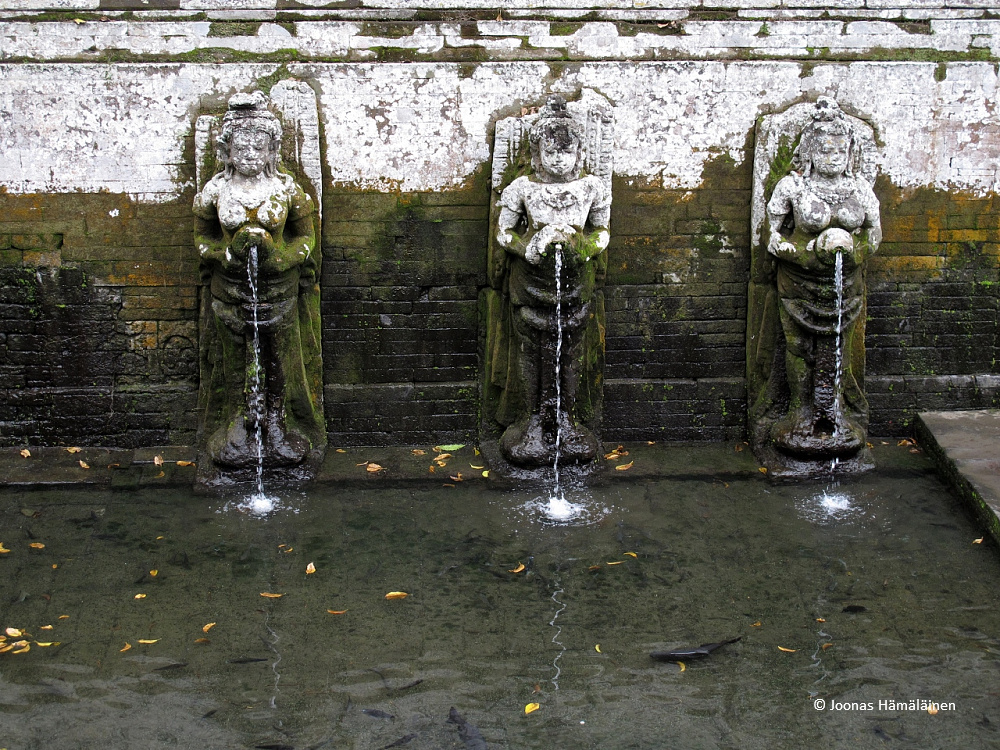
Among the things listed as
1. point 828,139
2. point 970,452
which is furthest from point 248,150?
point 970,452

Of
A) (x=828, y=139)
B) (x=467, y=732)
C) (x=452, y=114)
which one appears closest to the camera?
(x=467, y=732)

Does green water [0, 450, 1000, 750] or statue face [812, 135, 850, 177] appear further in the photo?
statue face [812, 135, 850, 177]

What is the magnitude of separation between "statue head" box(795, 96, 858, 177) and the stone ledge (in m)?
1.83

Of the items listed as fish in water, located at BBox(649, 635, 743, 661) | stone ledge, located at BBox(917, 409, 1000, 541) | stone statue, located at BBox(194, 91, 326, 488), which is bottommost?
fish in water, located at BBox(649, 635, 743, 661)

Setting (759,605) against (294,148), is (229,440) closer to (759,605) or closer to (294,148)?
(294,148)

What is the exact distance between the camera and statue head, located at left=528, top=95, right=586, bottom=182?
671cm

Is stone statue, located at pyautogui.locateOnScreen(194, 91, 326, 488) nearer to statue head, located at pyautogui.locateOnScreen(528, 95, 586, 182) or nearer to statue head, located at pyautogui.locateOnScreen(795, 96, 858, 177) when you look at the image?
statue head, located at pyautogui.locateOnScreen(528, 95, 586, 182)

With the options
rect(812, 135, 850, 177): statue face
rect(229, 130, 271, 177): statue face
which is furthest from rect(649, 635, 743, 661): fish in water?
rect(229, 130, 271, 177): statue face

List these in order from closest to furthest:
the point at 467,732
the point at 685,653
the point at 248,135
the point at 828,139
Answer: the point at 467,732 < the point at 685,653 < the point at 248,135 < the point at 828,139

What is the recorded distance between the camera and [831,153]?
22.4ft

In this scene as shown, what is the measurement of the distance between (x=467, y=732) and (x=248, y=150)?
3.80 meters

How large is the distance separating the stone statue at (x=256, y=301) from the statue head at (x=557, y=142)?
151 centimetres

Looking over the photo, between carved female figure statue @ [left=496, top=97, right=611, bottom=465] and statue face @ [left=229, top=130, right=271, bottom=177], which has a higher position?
statue face @ [left=229, top=130, right=271, bottom=177]

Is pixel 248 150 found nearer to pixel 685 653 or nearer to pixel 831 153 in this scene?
pixel 831 153
